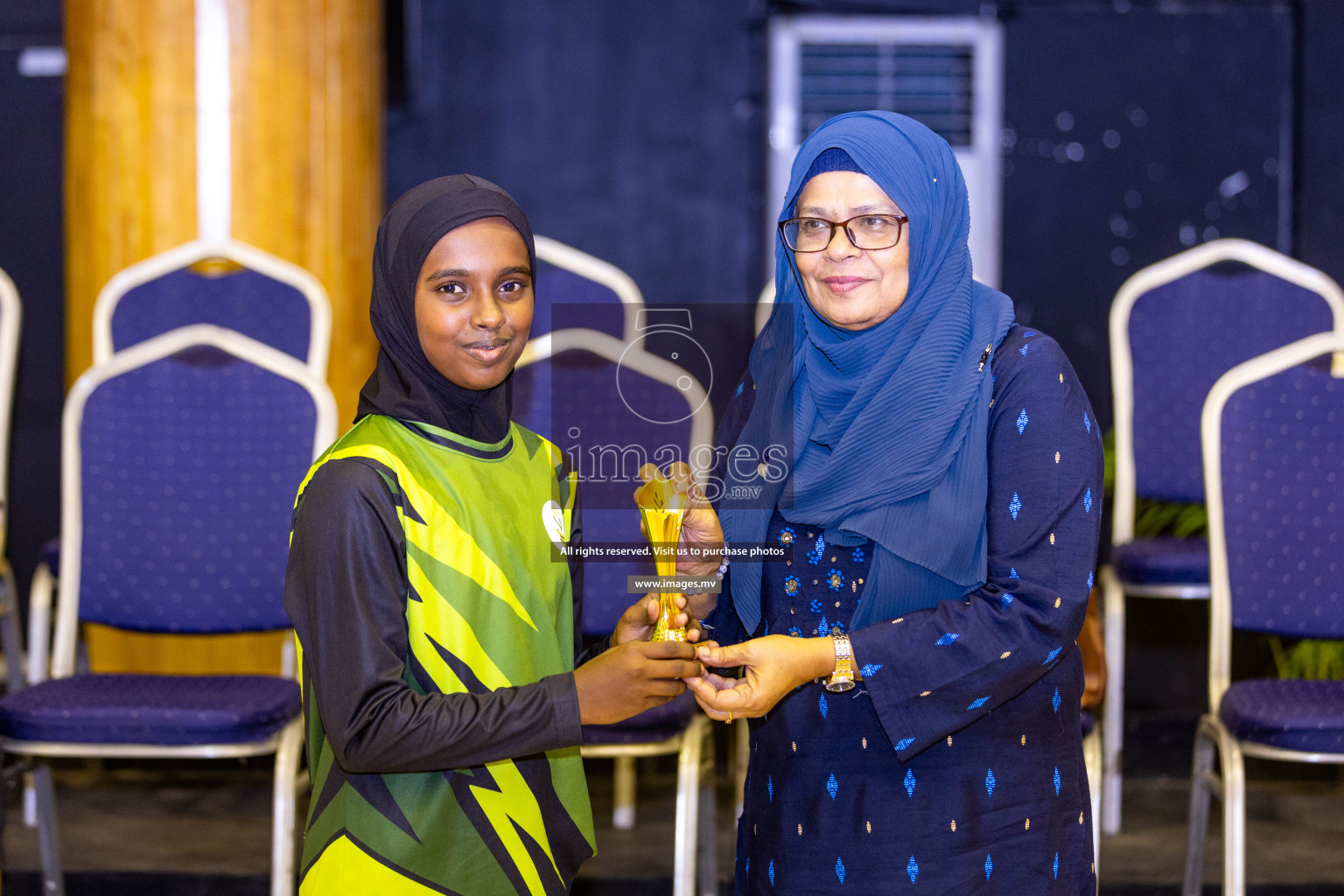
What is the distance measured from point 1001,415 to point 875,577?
20cm

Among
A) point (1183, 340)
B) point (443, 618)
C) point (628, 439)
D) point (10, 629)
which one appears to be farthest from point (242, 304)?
point (1183, 340)

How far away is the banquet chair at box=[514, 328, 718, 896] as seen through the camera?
6.14ft

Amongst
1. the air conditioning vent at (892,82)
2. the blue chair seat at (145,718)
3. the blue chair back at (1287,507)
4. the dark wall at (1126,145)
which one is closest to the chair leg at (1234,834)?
the blue chair back at (1287,507)

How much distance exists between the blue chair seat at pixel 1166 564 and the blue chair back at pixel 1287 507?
1.13 feet

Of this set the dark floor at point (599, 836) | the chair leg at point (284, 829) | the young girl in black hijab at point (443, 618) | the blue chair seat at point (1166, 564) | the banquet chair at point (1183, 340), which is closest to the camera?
the young girl in black hijab at point (443, 618)

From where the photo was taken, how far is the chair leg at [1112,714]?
2523 millimetres

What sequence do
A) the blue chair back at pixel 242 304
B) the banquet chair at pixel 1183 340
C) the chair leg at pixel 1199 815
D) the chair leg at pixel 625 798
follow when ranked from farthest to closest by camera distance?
the blue chair back at pixel 242 304 → the banquet chair at pixel 1183 340 → the chair leg at pixel 625 798 → the chair leg at pixel 1199 815

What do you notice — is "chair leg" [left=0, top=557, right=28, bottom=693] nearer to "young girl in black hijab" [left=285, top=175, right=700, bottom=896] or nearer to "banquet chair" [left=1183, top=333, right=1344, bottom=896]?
"young girl in black hijab" [left=285, top=175, right=700, bottom=896]

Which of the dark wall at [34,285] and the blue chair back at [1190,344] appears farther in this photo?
the dark wall at [34,285]

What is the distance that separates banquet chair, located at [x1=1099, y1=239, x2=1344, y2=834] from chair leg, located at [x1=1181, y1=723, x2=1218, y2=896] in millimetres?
630

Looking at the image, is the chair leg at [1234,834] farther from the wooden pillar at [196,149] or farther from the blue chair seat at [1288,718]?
the wooden pillar at [196,149]

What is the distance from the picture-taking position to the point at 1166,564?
2467 millimetres

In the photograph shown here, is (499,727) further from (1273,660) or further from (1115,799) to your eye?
(1273,660)

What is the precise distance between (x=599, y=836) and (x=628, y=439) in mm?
901
